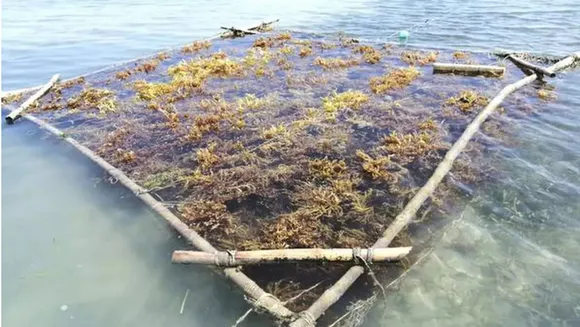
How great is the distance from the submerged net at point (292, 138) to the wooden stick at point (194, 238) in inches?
12.6

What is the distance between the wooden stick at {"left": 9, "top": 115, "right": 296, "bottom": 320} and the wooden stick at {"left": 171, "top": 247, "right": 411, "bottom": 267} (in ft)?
0.62

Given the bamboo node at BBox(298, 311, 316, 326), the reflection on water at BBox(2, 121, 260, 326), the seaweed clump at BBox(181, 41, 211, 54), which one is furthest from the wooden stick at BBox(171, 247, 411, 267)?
the seaweed clump at BBox(181, 41, 211, 54)

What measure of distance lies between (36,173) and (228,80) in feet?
23.8

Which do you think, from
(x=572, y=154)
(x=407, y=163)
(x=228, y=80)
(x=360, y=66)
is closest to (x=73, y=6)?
(x=228, y=80)

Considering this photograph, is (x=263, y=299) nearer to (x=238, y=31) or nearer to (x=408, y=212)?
(x=408, y=212)

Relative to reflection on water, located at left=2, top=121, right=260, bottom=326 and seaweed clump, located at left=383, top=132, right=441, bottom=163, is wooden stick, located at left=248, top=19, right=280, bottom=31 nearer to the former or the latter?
seaweed clump, located at left=383, top=132, right=441, bottom=163

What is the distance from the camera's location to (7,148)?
11.4m

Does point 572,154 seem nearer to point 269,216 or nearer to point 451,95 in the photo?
point 451,95

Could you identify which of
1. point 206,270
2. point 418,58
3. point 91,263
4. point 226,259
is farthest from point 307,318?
point 418,58

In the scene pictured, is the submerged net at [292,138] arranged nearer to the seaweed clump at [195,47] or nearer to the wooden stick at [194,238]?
the wooden stick at [194,238]

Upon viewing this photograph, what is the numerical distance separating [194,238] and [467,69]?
11.8m

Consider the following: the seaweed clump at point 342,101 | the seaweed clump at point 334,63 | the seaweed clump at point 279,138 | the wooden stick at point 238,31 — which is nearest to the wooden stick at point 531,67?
the seaweed clump at point 279,138

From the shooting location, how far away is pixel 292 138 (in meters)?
10.5

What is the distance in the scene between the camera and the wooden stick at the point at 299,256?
629 cm
